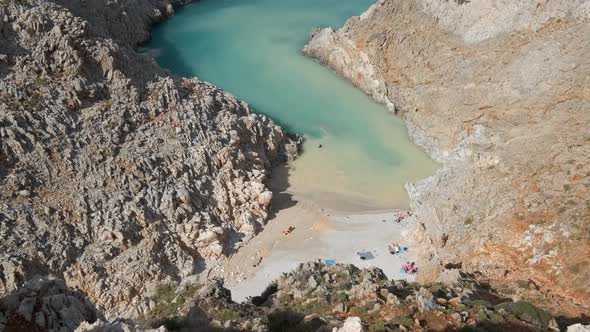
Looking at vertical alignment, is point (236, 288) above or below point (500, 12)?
below

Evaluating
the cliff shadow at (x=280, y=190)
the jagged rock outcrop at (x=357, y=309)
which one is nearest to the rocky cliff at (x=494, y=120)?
the jagged rock outcrop at (x=357, y=309)

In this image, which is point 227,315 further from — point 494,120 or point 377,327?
point 494,120

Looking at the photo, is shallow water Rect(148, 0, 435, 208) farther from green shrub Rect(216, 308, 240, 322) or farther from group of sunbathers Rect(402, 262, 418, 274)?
green shrub Rect(216, 308, 240, 322)

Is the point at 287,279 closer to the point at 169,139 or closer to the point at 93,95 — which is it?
the point at 169,139

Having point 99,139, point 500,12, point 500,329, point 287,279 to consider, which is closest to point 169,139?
point 99,139

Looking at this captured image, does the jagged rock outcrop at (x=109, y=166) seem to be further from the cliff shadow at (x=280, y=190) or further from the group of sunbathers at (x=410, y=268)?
the group of sunbathers at (x=410, y=268)

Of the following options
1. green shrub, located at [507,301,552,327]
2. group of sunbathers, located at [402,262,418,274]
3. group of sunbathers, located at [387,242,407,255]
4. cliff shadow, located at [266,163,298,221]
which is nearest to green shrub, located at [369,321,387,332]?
green shrub, located at [507,301,552,327]
